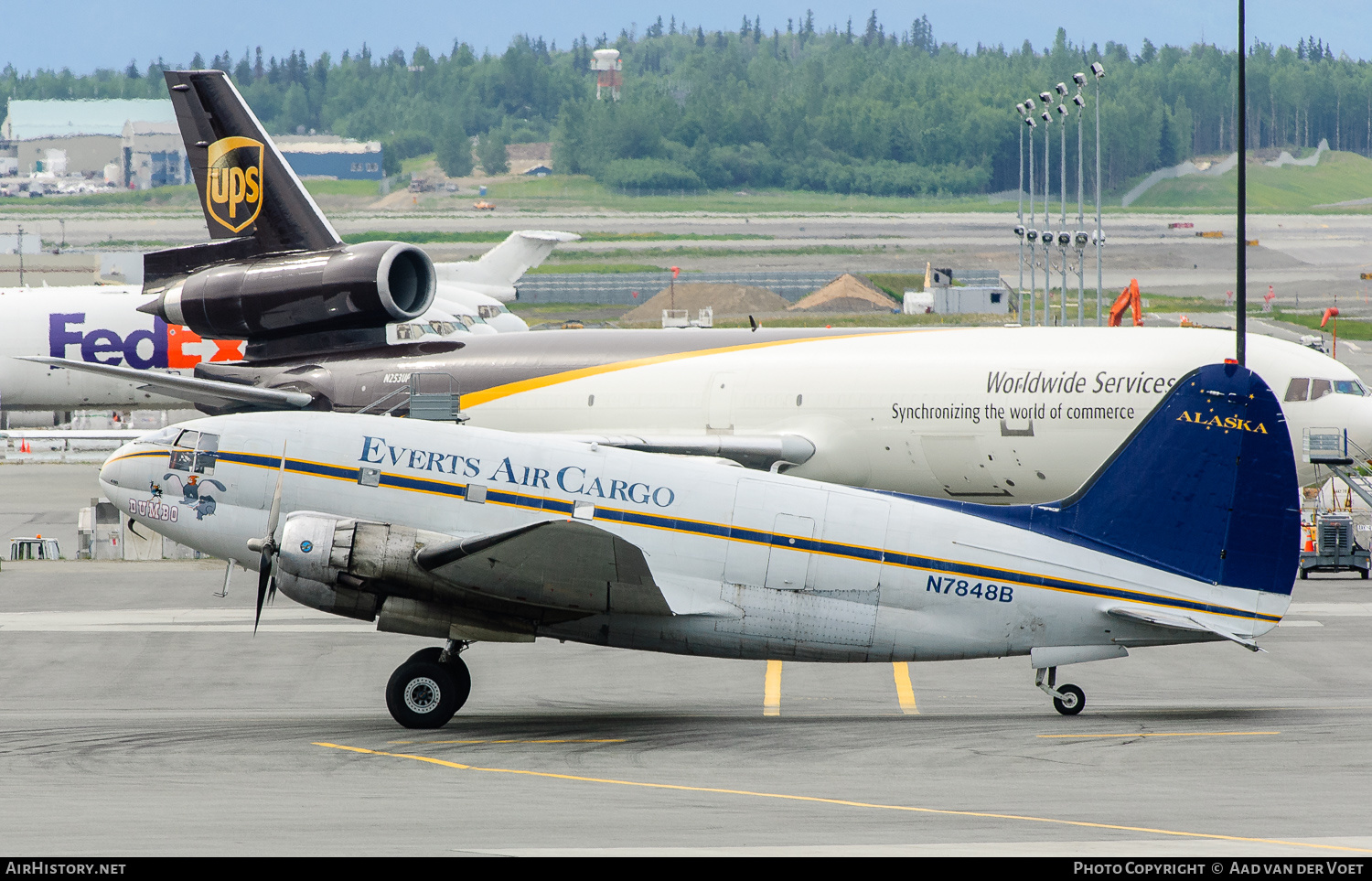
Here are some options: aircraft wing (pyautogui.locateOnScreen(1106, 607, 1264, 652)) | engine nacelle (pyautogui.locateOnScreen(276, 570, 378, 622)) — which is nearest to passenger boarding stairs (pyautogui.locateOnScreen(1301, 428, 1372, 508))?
aircraft wing (pyautogui.locateOnScreen(1106, 607, 1264, 652))

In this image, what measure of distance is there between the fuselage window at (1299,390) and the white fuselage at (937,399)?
0.10m

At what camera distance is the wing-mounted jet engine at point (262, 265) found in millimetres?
36844

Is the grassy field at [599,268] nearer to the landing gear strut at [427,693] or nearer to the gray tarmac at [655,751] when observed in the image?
the gray tarmac at [655,751]

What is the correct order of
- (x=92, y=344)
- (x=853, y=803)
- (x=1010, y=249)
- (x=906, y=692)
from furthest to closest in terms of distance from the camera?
(x=1010, y=249) < (x=92, y=344) < (x=906, y=692) < (x=853, y=803)

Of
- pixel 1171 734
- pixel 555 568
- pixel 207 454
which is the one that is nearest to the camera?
pixel 555 568

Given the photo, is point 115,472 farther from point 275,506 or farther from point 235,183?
point 235,183

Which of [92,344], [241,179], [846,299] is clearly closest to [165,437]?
[241,179]

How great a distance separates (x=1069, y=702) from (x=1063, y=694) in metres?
0.14

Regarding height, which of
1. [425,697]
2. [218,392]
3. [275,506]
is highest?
[218,392]

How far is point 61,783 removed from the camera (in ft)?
58.3

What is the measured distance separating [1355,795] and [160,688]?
17.6m

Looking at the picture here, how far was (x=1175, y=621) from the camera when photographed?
20641mm

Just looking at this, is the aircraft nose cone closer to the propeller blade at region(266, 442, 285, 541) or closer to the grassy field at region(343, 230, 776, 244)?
the propeller blade at region(266, 442, 285, 541)

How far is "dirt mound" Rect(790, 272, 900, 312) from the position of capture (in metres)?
115
